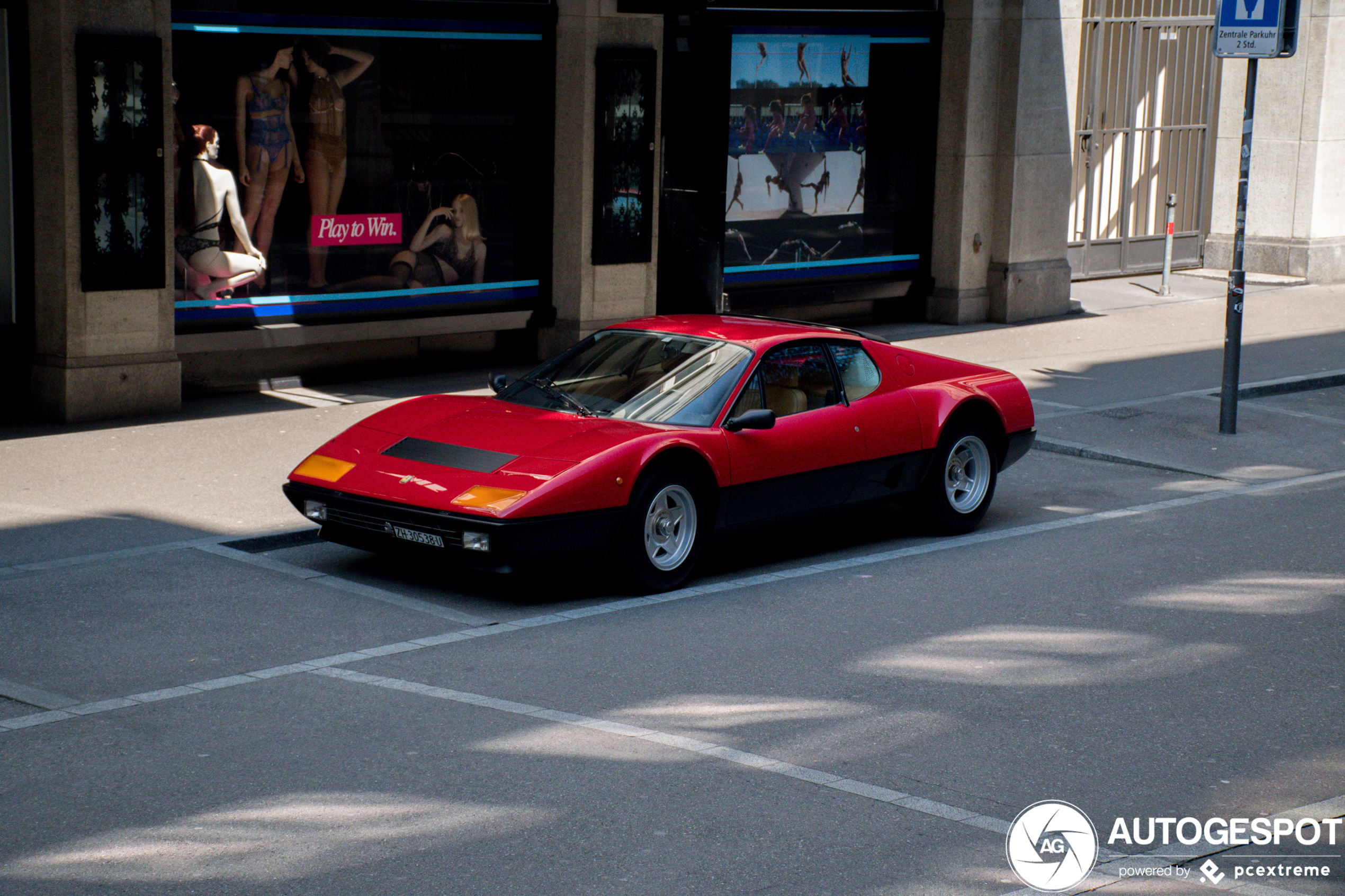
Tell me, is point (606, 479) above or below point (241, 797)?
above

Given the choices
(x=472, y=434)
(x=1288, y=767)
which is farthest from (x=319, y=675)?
(x=1288, y=767)

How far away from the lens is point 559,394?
30.8 ft

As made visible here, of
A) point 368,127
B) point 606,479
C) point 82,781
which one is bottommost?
point 82,781

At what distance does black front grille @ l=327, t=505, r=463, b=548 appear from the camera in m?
8.11

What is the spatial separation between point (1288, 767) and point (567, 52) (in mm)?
10755

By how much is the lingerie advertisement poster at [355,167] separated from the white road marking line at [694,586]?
510 centimetres

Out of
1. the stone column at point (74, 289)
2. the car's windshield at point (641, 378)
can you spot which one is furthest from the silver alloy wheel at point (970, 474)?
the stone column at point (74, 289)

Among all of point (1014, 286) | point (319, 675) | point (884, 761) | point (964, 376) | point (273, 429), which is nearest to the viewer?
point (884, 761)

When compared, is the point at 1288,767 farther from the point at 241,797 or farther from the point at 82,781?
the point at 82,781

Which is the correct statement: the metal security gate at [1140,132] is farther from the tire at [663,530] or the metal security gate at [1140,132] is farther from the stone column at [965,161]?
the tire at [663,530]

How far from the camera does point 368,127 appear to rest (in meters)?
Answer: 14.4

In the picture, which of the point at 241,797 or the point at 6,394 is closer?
the point at 241,797

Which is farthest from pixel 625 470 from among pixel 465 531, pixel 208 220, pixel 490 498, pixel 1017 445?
pixel 208 220

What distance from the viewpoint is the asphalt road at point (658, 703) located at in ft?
17.2
